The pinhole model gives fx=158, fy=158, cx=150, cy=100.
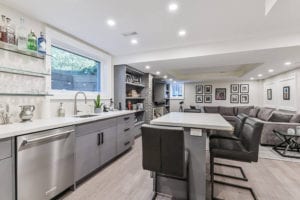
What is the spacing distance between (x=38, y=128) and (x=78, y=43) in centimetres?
220

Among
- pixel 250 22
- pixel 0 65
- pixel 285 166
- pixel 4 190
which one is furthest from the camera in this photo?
pixel 285 166

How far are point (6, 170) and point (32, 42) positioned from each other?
5.86 ft

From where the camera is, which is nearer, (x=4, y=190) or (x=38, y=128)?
(x=4, y=190)

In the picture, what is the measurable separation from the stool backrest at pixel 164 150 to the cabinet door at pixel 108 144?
132 centimetres

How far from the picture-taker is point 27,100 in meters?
2.34

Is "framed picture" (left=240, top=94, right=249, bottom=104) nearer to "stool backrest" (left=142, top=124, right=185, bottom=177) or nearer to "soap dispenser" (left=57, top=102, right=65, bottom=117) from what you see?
"stool backrest" (left=142, top=124, right=185, bottom=177)

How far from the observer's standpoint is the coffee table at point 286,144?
11.7 feet

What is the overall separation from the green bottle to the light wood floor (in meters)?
2.13

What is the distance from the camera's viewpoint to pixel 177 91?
33.8 ft

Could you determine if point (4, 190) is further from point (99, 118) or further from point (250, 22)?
point (250, 22)

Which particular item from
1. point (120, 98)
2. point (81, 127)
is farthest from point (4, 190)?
point (120, 98)

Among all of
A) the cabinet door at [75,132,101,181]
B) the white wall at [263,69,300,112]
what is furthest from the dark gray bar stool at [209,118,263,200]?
the white wall at [263,69,300,112]

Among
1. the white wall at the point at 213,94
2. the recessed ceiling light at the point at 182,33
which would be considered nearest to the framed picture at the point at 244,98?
the white wall at the point at 213,94

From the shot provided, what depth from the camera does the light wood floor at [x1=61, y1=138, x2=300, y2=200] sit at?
208 centimetres
